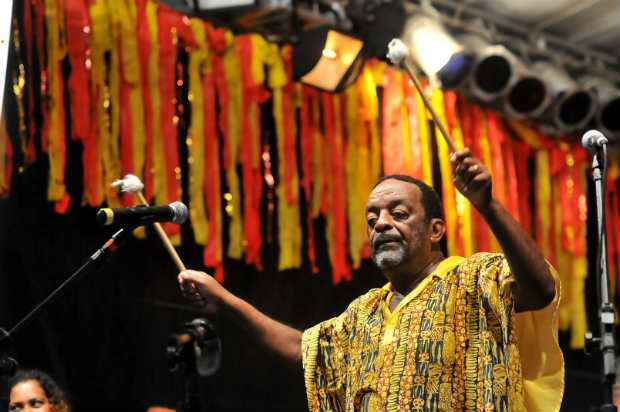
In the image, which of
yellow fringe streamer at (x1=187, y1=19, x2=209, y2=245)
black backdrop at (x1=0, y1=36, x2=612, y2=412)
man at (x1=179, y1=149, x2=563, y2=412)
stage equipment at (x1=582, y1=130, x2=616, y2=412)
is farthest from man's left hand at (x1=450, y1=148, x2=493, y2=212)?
yellow fringe streamer at (x1=187, y1=19, x2=209, y2=245)

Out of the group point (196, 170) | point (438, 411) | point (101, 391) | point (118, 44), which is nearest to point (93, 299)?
point (101, 391)

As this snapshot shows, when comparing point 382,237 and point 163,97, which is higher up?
point 163,97

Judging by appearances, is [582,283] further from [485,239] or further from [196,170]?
[196,170]

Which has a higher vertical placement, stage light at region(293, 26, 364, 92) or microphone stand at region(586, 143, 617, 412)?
stage light at region(293, 26, 364, 92)

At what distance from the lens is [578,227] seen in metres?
6.73

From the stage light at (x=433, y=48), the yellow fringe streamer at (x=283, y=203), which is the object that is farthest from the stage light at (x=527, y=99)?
the yellow fringe streamer at (x=283, y=203)

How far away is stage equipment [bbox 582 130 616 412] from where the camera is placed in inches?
123

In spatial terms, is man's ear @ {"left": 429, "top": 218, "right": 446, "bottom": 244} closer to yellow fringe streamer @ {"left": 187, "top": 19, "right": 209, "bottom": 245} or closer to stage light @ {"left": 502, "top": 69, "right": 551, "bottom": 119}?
yellow fringe streamer @ {"left": 187, "top": 19, "right": 209, "bottom": 245}

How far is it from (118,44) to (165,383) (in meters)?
1.71

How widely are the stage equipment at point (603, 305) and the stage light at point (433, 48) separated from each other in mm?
2436

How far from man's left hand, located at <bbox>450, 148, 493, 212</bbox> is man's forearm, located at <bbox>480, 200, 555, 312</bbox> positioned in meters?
0.04

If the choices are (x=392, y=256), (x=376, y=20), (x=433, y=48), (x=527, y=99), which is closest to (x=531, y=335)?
(x=392, y=256)

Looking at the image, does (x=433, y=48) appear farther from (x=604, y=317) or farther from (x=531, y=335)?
(x=531, y=335)

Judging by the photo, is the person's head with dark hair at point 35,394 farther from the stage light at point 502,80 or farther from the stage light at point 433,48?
the stage light at point 502,80
